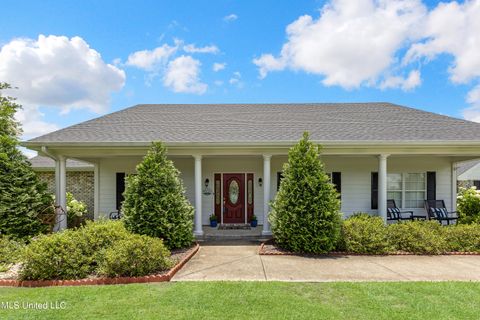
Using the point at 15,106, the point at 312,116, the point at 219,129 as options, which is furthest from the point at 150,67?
the point at 15,106

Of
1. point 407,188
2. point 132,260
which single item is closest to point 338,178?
point 407,188

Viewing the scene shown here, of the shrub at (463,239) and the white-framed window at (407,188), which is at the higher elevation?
the white-framed window at (407,188)

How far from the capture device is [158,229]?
7.74 metres

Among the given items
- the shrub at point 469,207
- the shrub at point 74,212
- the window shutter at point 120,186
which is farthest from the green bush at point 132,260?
the shrub at point 469,207

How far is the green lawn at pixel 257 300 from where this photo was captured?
414 cm

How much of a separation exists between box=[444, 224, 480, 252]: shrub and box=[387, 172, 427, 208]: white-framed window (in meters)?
3.81

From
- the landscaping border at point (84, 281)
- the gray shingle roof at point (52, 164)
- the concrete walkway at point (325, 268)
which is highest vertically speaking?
the gray shingle roof at point (52, 164)

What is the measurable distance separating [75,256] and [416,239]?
8.19m

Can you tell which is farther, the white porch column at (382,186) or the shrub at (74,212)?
the shrub at (74,212)

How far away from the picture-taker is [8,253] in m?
7.09

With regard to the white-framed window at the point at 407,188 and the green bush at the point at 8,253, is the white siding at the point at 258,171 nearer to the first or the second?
the white-framed window at the point at 407,188

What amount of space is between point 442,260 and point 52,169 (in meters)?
16.2

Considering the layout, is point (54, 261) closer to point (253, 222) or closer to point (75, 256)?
point (75, 256)

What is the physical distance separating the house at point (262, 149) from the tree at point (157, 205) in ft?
3.91
